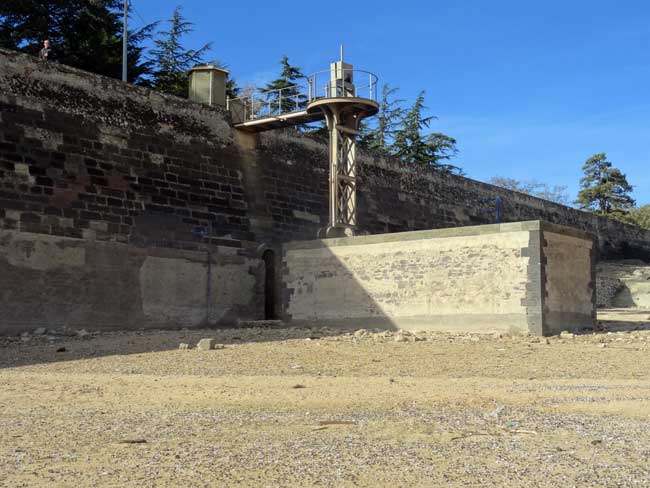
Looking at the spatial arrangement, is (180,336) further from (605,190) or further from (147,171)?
(605,190)

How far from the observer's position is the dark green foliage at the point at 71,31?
2986cm

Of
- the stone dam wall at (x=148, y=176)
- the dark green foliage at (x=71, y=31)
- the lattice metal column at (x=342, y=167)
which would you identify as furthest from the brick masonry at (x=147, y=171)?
the dark green foliage at (x=71, y=31)

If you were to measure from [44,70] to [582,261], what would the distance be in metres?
12.6

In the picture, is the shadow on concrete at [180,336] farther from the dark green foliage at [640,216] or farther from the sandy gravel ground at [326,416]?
the dark green foliage at [640,216]

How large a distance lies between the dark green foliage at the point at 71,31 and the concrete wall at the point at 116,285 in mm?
14606

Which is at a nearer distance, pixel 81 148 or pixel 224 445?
pixel 224 445

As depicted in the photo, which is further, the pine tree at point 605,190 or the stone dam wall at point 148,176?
the pine tree at point 605,190

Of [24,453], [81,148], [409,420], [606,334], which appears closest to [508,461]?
[409,420]

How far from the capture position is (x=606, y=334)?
49.5 feet

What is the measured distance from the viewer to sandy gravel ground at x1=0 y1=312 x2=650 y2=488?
472 centimetres

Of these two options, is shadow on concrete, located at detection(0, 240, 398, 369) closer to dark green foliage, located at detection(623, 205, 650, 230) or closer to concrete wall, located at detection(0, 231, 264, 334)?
concrete wall, located at detection(0, 231, 264, 334)

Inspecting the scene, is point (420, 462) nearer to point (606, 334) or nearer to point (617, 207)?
point (606, 334)

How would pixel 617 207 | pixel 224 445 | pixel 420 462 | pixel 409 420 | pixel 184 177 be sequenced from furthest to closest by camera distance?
pixel 617 207
pixel 184 177
pixel 409 420
pixel 224 445
pixel 420 462

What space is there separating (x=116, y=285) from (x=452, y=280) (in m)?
7.46
